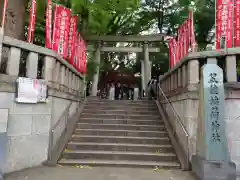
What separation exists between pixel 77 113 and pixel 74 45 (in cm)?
258

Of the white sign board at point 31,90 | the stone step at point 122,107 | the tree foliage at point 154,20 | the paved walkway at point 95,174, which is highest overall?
the tree foliage at point 154,20

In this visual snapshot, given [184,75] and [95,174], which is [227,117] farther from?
[95,174]

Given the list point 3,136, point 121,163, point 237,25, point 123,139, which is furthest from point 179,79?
point 3,136

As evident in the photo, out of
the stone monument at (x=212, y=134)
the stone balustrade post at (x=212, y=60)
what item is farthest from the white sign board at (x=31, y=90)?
the stone balustrade post at (x=212, y=60)

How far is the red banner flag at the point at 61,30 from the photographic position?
285 inches

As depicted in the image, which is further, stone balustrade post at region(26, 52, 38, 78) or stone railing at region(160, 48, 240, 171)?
stone balustrade post at region(26, 52, 38, 78)

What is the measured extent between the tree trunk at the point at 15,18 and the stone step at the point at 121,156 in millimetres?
3777

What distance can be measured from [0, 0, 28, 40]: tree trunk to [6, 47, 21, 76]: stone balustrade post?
1.27 metres

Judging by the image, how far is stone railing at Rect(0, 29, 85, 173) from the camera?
17.2 feet

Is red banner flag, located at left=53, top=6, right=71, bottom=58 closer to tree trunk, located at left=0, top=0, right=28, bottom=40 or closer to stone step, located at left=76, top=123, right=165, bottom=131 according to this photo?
tree trunk, located at left=0, top=0, right=28, bottom=40

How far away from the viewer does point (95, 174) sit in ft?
17.2

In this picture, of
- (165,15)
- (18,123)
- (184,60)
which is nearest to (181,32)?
(184,60)

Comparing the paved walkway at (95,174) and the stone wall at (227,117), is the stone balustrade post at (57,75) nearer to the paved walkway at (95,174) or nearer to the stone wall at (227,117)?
the paved walkway at (95,174)

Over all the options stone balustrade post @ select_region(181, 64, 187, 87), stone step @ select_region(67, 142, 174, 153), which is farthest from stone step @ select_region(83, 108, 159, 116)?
stone balustrade post @ select_region(181, 64, 187, 87)
